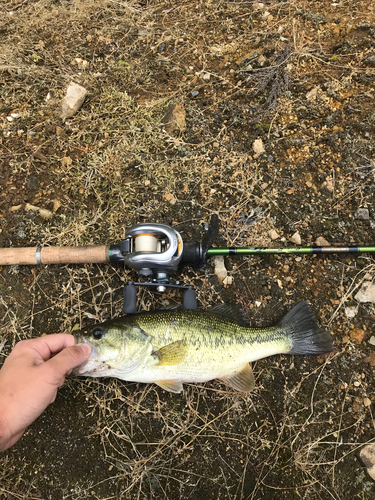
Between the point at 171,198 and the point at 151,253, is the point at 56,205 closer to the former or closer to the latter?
the point at 171,198

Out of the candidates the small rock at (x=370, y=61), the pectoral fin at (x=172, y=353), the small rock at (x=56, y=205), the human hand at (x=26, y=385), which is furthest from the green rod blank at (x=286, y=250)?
the small rock at (x=370, y=61)

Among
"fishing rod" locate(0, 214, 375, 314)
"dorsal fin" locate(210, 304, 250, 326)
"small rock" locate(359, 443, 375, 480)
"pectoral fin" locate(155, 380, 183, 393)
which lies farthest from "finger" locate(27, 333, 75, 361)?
"small rock" locate(359, 443, 375, 480)

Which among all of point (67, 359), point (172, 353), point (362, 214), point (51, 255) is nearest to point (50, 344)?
point (67, 359)

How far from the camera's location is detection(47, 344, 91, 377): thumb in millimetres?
2279

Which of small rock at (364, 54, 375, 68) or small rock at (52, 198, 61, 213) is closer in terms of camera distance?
small rock at (52, 198, 61, 213)

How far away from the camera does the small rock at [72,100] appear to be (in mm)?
3686

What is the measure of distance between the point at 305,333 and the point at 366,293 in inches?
32.5

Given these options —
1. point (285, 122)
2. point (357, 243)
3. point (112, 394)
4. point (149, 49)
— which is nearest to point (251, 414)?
point (112, 394)

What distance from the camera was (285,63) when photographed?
3.71 meters

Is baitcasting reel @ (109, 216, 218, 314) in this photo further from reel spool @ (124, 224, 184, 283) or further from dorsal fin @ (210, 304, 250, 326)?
dorsal fin @ (210, 304, 250, 326)

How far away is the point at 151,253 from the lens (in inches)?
102

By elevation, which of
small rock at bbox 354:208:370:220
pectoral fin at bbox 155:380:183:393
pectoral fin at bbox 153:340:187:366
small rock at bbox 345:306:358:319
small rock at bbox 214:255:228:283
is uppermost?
small rock at bbox 354:208:370:220

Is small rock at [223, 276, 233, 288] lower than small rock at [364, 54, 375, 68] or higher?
lower

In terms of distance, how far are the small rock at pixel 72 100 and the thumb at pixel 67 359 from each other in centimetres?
274
